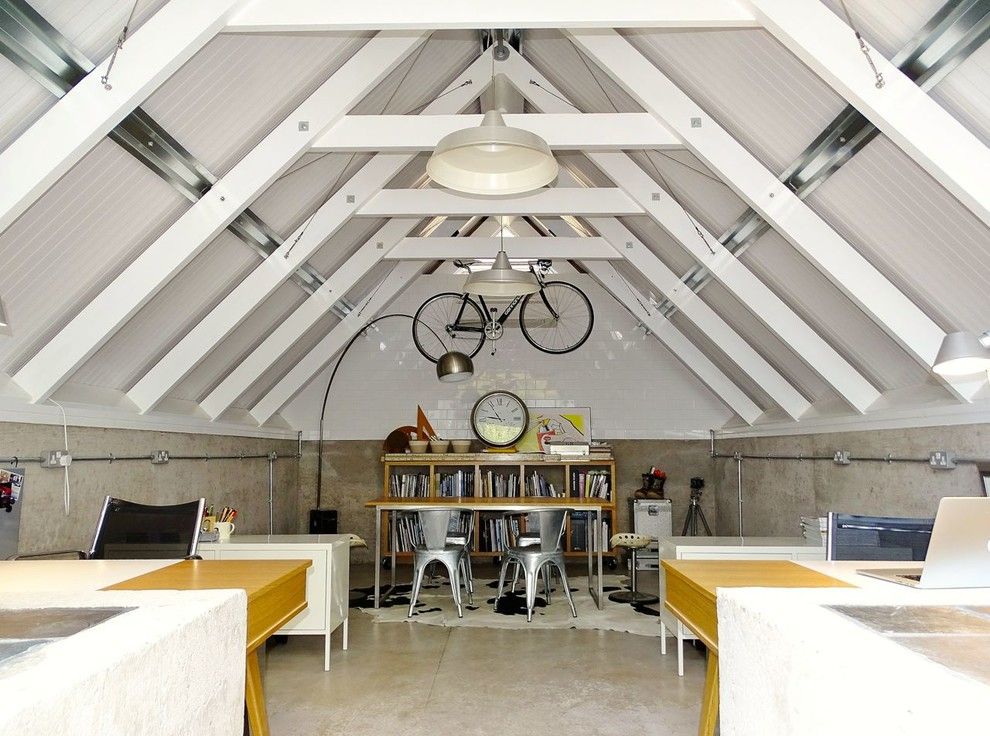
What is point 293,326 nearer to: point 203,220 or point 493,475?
point 203,220

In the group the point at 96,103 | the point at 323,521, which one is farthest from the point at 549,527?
the point at 96,103

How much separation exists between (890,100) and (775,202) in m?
1.07

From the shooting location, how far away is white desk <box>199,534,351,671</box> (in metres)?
4.09

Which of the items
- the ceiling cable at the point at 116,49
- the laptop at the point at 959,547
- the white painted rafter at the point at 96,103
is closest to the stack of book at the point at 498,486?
the white painted rafter at the point at 96,103

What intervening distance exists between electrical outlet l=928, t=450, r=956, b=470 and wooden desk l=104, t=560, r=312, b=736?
3354 millimetres

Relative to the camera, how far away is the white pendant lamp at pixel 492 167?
2.98 meters

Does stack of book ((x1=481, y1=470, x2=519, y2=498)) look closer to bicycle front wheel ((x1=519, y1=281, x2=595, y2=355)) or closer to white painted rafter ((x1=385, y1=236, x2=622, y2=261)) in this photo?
bicycle front wheel ((x1=519, y1=281, x2=595, y2=355))

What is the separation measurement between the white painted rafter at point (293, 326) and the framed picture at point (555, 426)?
2.85 m

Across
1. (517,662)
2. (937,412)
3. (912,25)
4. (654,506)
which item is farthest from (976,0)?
(654,506)

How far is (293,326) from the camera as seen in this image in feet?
19.9

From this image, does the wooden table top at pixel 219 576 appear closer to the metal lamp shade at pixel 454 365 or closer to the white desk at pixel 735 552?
the white desk at pixel 735 552

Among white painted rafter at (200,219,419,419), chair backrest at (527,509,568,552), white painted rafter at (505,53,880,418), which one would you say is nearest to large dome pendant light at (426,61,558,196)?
white painted rafter at (505,53,880,418)

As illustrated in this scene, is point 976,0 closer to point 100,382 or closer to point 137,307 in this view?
point 137,307

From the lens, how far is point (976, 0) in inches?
93.1
